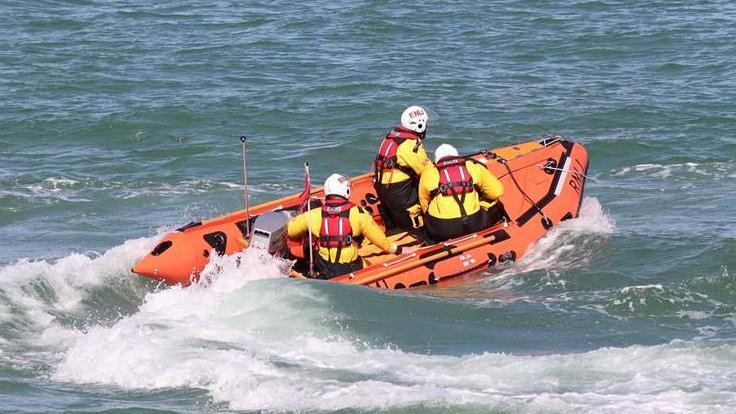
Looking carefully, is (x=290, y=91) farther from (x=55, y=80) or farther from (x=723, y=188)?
(x=723, y=188)

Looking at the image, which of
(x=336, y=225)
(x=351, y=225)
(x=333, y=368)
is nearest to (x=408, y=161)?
(x=351, y=225)

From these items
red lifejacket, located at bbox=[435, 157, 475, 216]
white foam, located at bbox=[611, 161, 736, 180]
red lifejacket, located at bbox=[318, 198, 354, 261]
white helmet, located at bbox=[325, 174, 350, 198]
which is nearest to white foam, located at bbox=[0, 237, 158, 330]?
red lifejacket, located at bbox=[318, 198, 354, 261]

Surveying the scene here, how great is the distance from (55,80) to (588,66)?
27.7 ft

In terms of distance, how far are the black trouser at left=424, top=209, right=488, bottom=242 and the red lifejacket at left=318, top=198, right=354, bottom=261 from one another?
1.12 metres

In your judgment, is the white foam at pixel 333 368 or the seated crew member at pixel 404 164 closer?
the white foam at pixel 333 368

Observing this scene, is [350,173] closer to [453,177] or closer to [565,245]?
[565,245]

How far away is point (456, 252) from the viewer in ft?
36.7

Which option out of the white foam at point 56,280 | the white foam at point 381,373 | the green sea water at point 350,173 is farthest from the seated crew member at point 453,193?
the white foam at point 56,280

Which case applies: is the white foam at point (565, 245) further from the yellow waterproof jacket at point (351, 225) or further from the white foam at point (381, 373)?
the white foam at point (381, 373)

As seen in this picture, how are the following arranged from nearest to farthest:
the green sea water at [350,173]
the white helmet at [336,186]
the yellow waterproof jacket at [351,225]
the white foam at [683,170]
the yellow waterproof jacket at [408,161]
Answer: the green sea water at [350,173] → the white helmet at [336,186] → the yellow waterproof jacket at [351,225] → the yellow waterproof jacket at [408,161] → the white foam at [683,170]

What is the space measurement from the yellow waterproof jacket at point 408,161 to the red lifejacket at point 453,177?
414 mm

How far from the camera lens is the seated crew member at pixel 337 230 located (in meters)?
10.4

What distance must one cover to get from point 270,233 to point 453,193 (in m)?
1.77

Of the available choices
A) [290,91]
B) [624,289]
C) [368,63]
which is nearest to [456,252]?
[624,289]
